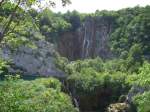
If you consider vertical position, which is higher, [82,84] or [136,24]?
[136,24]

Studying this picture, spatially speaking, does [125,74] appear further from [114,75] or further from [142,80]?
[142,80]

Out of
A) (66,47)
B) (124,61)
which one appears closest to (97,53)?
(66,47)

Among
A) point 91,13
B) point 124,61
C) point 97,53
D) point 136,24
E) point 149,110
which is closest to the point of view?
point 149,110

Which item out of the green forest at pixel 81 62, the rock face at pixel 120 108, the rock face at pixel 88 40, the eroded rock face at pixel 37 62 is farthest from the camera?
the rock face at pixel 88 40

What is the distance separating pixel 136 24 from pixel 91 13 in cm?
2473

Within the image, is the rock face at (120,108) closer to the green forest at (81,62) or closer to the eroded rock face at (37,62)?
the green forest at (81,62)

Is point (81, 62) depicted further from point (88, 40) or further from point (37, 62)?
point (88, 40)

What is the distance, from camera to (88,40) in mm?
130375

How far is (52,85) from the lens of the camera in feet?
242

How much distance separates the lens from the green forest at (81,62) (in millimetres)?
20250

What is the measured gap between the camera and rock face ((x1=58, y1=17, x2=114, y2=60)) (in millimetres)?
127375

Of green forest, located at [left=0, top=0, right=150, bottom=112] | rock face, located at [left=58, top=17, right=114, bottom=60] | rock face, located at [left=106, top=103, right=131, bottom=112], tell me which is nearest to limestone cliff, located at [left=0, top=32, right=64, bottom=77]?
green forest, located at [left=0, top=0, right=150, bottom=112]

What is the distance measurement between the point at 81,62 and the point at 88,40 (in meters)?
21.3

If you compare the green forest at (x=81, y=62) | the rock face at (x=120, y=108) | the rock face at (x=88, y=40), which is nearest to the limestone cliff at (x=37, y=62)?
the green forest at (x=81, y=62)
